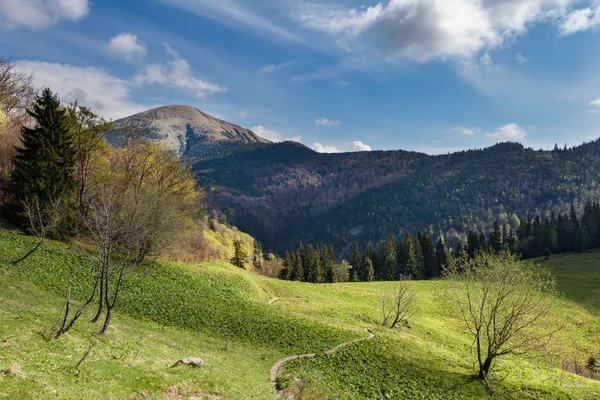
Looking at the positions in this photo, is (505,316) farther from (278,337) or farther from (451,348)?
(278,337)

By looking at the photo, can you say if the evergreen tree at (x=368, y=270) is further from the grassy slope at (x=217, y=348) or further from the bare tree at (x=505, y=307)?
the bare tree at (x=505, y=307)

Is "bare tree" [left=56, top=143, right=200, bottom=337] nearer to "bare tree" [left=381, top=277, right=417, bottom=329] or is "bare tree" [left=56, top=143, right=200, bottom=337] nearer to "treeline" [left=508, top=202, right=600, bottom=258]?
"bare tree" [left=381, top=277, right=417, bottom=329]

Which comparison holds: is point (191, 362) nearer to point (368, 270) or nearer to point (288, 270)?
point (288, 270)

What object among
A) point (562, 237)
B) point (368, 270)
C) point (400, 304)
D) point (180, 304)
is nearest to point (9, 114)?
point (180, 304)

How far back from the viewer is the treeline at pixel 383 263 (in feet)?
408

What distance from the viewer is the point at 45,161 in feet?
137

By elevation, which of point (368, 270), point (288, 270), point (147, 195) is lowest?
point (368, 270)

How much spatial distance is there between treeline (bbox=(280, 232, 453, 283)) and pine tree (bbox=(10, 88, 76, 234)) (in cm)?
8700

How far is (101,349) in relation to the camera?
19500 millimetres

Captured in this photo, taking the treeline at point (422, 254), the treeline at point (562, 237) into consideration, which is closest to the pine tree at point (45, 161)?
the treeline at point (422, 254)

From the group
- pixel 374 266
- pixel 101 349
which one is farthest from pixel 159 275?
pixel 374 266

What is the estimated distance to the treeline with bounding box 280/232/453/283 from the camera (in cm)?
12450

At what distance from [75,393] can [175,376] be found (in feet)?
19.2

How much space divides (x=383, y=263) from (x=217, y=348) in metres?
116
